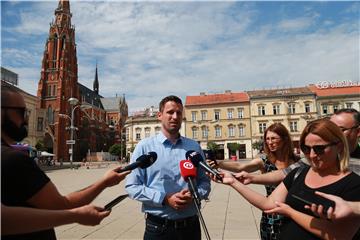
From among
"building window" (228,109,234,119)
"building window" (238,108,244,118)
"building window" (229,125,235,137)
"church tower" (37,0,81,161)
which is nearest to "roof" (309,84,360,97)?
"building window" (238,108,244,118)

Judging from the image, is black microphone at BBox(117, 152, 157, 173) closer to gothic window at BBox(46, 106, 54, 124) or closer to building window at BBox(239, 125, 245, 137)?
building window at BBox(239, 125, 245, 137)

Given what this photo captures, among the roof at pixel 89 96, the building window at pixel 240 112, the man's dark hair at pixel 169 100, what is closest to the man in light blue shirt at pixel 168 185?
the man's dark hair at pixel 169 100

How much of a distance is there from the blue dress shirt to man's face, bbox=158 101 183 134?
12cm

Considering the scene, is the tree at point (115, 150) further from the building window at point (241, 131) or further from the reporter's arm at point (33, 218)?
the reporter's arm at point (33, 218)

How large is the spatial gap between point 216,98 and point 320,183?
51100 millimetres

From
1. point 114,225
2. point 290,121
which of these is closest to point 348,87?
point 290,121

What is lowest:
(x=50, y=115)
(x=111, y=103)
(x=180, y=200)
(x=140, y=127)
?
(x=180, y=200)

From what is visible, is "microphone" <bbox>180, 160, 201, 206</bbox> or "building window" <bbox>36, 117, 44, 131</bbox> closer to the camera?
"microphone" <bbox>180, 160, 201, 206</bbox>

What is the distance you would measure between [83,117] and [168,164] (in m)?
73.1

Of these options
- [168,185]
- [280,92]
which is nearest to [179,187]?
[168,185]

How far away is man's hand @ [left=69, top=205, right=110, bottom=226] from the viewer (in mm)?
1543

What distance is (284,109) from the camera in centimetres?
4962

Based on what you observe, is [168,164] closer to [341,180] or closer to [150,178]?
[150,178]

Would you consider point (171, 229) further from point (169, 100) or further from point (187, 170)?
point (169, 100)
